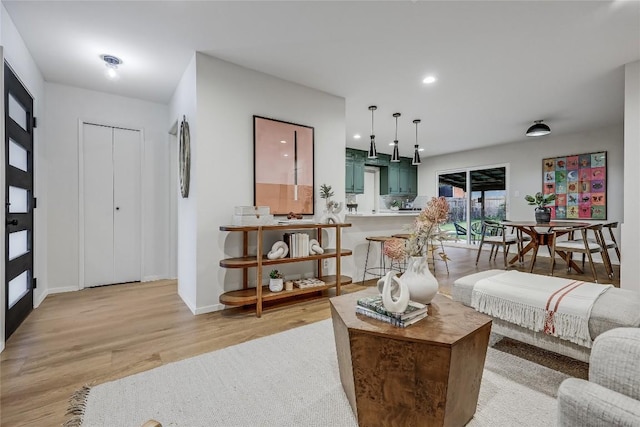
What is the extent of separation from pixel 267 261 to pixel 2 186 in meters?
2.07

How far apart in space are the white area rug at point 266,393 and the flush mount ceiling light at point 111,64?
9.61 feet

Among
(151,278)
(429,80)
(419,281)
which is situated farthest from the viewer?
(151,278)

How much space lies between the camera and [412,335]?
1.22 meters

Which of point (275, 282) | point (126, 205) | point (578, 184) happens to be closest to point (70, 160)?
point (126, 205)

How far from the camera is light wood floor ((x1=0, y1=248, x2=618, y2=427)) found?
5.34ft

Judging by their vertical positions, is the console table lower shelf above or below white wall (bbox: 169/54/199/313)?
below

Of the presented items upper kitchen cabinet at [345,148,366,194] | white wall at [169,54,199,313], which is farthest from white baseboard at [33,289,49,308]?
upper kitchen cabinet at [345,148,366,194]

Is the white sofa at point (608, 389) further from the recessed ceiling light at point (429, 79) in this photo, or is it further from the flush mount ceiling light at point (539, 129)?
the flush mount ceiling light at point (539, 129)

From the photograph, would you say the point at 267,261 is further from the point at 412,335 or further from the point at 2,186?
the point at 2,186

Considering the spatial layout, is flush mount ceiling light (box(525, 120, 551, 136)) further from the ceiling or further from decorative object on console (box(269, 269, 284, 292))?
decorative object on console (box(269, 269, 284, 292))

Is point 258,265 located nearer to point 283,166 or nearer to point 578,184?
point 283,166

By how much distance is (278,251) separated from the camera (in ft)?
9.74

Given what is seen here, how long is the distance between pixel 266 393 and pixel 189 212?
2.08 meters

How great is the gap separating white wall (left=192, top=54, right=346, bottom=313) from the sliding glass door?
5.30 meters
